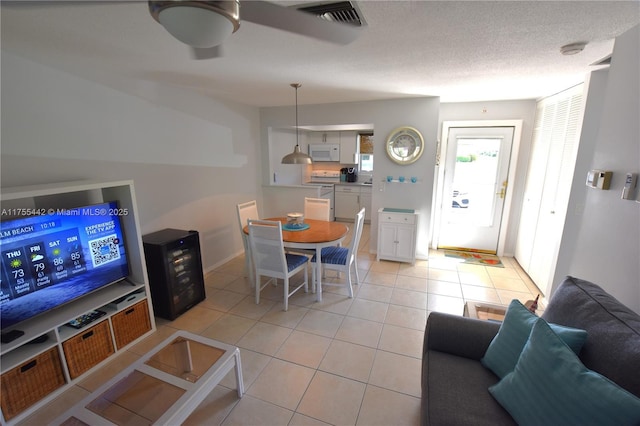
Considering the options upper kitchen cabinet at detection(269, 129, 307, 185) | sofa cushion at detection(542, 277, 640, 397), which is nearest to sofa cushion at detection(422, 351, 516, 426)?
sofa cushion at detection(542, 277, 640, 397)

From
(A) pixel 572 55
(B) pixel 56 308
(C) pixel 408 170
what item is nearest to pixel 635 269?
(A) pixel 572 55

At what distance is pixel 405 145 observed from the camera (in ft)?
12.7

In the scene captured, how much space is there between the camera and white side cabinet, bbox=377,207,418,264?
12.5 feet

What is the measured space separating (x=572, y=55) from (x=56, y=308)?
4079 mm

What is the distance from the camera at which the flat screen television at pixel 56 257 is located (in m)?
1.66

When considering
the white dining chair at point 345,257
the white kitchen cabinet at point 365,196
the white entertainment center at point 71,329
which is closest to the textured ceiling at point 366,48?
the white entertainment center at point 71,329

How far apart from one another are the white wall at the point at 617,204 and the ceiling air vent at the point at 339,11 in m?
1.56

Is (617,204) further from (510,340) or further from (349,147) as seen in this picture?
(349,147)

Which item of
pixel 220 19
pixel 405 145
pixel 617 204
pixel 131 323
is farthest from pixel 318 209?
pixel 220 19

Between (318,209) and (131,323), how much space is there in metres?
2.38

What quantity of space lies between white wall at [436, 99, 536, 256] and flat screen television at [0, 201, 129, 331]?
168 inches

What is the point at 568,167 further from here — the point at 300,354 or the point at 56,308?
the point at 56,308

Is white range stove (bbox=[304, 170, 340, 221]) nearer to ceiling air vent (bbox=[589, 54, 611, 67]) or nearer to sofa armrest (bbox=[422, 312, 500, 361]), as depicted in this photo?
ceiling air vent (bbox=[589, 54, 611, 67])

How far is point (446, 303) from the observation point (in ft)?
9.75
